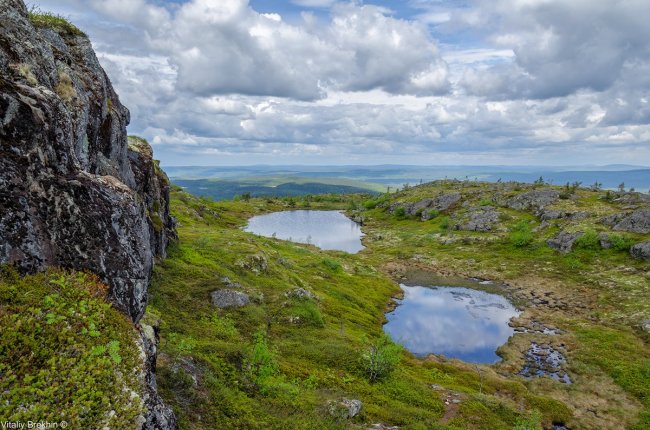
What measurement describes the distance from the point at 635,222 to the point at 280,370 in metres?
118

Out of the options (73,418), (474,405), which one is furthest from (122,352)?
(474,405)

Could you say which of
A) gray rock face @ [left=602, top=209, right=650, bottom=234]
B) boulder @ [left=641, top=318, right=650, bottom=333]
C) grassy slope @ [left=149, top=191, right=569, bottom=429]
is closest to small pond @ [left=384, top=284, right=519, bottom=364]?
grassy slope @ [left=149, top=191, right=569, bottom=429]

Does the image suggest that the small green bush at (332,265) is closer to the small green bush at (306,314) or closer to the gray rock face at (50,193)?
the small green bush at (306,314)

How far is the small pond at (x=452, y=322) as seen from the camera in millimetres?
62688

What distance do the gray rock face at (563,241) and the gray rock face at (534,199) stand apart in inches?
1498

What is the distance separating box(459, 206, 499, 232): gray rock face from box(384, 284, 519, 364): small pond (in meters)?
57.8

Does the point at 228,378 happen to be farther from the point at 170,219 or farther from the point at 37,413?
the point at 170,219

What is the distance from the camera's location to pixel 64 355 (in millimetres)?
11766

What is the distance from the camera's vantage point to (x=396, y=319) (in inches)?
2852

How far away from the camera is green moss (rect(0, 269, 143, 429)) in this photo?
34.7ft

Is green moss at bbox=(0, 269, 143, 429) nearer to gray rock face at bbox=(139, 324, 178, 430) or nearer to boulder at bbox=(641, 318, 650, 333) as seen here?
gray rock face at bbox=(139, 324, 178, 430)

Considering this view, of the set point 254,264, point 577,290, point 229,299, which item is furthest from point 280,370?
point 577,290

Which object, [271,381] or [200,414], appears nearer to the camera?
[200,414]

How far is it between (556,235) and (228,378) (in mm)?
119917
